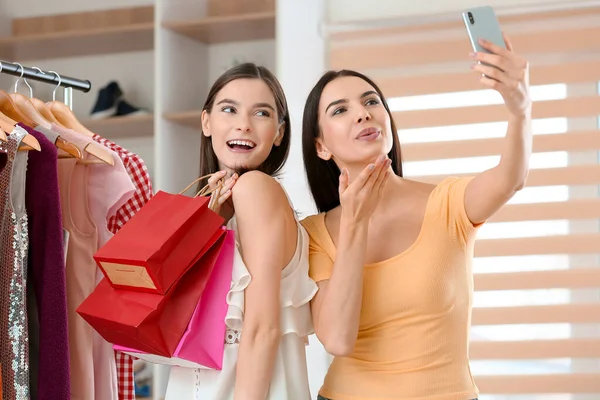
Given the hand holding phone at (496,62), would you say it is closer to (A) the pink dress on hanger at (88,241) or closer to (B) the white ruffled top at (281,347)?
(B) the white ruffled top at (281,347)

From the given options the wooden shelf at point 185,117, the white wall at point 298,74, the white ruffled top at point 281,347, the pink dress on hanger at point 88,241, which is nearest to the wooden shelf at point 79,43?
the wooden shelf at point 185,117

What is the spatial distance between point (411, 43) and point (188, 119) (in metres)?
1.02

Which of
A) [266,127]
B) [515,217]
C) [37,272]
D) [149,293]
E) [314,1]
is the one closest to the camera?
[149,293]

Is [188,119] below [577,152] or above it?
above

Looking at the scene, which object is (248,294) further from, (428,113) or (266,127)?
(428,113)

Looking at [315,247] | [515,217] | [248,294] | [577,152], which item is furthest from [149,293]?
[577,152]

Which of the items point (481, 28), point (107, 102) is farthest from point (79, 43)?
point (481, 28)

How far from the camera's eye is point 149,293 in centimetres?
142

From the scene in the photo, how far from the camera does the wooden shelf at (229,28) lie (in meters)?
3.45

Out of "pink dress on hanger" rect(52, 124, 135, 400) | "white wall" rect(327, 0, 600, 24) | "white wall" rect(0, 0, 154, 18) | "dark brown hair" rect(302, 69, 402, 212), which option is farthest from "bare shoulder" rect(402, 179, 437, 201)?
"white wall" rect(0, 0, 154, 18)

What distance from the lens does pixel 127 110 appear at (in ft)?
12.1

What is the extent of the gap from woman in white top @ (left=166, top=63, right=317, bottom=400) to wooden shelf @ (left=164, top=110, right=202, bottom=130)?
171 centimetres

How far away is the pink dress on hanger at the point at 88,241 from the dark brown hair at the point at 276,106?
7.4 inches

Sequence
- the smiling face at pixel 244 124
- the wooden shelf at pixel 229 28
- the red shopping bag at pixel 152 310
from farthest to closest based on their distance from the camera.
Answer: the wooden shelf at pixel 229 28 < the smiling face at pixel 244 124 < the red shopping bag at pixel 152 310
